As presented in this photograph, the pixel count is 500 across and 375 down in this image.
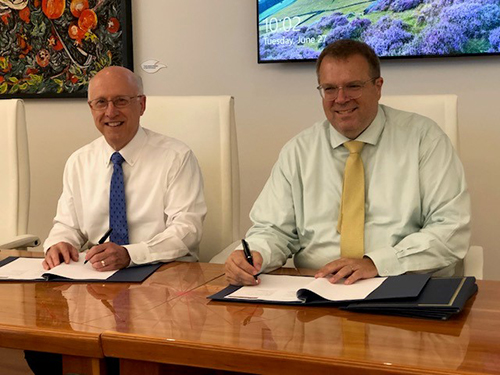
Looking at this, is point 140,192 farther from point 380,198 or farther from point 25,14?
point 25,14

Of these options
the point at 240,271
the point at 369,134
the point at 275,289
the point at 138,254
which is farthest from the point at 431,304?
the point at 138,254

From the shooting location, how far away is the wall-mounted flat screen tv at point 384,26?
9.93 feet

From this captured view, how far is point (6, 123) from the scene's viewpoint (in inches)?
116

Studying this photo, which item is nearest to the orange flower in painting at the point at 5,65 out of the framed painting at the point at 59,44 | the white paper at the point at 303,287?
the framed painting at the point at 59,44

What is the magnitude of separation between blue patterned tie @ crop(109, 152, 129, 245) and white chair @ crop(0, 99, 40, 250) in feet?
1.98

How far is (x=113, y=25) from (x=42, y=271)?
73.5 inches

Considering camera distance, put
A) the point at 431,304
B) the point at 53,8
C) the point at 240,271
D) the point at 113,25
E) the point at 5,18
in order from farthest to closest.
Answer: the point at 5,18 < the point at 53,8 < the point at 113,25 < the point at 240,271 < the point at 431,304

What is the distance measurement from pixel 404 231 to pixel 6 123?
163 cm

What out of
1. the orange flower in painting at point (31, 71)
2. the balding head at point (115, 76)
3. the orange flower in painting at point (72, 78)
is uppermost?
the orange flower in painting at point (31, 71)

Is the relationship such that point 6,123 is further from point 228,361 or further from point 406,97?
point 228,361

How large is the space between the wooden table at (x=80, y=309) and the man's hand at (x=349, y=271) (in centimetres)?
32

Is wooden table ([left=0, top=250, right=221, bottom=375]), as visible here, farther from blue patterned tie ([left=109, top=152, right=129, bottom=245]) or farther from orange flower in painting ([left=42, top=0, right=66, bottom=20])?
orange flower in painting ([left=42, top=0, right=66, bottom=20])

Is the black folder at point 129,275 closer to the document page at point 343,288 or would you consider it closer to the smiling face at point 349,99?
the document page at point 343,288

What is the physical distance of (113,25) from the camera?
3682 mm
